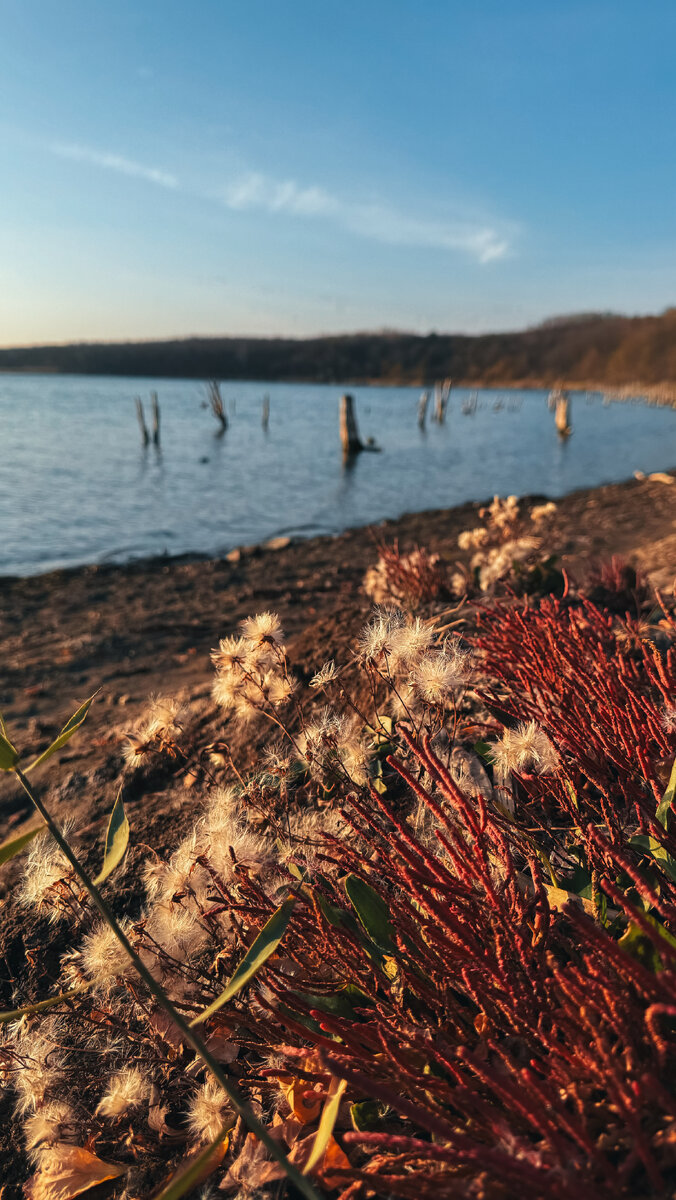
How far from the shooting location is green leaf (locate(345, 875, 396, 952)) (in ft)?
5.30

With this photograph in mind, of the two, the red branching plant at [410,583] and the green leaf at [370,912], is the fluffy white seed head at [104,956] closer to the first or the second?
the green leaf at [370,912]

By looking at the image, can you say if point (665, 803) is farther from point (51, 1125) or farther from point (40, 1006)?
point (51, 1125)

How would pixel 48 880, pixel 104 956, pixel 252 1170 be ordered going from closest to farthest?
1. pixel 252 1170
2. pixel 104 956
3. pixel 48 880

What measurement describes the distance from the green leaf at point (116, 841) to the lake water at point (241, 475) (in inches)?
444

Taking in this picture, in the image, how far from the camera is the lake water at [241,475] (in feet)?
47.5

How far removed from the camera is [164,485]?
842 inches

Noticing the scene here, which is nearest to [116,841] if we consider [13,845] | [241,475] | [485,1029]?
[13,845]

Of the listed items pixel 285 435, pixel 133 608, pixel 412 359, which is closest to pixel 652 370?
pixel 412 359

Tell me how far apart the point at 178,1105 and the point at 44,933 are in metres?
1.00

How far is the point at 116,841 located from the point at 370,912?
2.53 feet

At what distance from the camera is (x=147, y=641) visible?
6891 mm

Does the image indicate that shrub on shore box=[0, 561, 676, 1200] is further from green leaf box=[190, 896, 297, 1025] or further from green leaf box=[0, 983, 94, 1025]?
green leaf box=[0, 983, 94, 1025]

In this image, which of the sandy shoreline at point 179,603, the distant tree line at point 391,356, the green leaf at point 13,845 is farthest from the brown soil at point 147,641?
the distant tree line at point 391,356

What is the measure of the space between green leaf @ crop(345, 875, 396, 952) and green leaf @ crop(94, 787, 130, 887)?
2.19 feet
